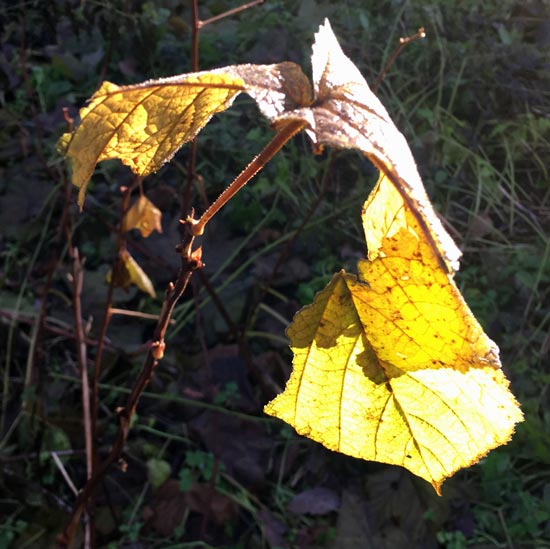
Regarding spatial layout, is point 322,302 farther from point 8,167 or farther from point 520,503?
point 8,167

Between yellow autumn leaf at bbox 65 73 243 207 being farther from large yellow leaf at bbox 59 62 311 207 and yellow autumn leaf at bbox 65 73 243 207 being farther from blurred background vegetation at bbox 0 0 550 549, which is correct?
blurred background vegetation at bbox 0 0 550 549

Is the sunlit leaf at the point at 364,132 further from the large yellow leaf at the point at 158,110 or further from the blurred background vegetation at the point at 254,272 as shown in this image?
the blurred background vegetation at the point at 254,272

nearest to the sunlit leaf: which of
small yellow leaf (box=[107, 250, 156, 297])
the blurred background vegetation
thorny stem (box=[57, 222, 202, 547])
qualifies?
thorny stem (box=[57, 222, 202, 547])

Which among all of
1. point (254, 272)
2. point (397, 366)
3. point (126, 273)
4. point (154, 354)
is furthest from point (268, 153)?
point (254, 272)

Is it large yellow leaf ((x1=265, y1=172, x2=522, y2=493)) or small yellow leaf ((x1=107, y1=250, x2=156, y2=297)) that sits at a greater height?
large yellow leaf ((x1=265, y1=172, x2=522, y2=493))

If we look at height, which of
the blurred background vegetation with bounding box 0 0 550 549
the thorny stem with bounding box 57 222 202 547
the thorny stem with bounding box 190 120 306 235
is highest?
→ the thorny stem with bounding box 190 120 306 235

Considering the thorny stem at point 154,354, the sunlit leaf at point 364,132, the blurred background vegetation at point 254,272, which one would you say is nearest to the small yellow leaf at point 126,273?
the blurred background vegetation at point 254,272

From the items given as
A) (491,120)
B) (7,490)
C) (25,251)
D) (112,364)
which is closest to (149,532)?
(7,490)
